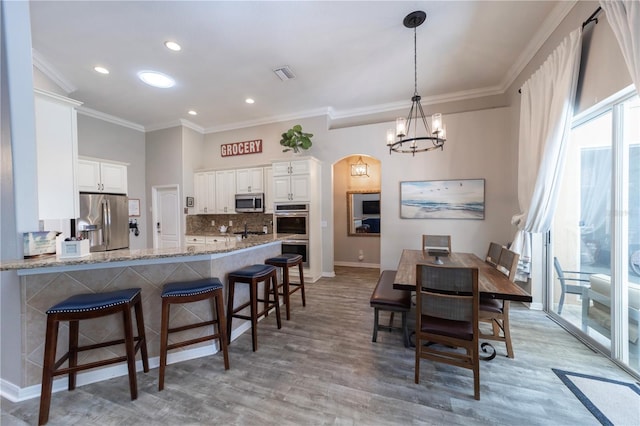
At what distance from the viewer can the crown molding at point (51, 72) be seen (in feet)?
10.2

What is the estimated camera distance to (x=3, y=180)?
185cm

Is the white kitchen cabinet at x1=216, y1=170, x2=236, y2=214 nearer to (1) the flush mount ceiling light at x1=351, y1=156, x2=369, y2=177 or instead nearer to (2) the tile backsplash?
(2) the tile backsplash

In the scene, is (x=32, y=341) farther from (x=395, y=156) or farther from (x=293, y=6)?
(x=395, y=156)

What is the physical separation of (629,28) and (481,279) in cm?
193

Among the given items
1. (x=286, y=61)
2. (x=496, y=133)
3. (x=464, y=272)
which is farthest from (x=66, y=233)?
(x=496, y=133)

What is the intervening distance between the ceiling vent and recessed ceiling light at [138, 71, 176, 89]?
5.52 feet

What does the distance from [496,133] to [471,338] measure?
3.50 metres

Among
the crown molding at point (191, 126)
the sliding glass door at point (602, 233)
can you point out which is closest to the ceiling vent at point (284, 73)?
the crown molding at point (191, 126)

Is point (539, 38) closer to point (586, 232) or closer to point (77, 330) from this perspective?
point (586, 232)

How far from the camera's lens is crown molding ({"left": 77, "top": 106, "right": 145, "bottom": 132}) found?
4527mm

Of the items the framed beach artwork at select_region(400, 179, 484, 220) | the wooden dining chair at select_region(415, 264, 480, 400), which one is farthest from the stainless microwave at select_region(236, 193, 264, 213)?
the wooden dining chair at select_region(415, 264, 480, 400)

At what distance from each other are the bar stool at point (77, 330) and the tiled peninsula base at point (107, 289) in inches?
4.8

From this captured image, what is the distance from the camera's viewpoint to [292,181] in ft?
14.8

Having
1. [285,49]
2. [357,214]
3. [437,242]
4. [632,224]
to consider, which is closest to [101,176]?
[285,49]
